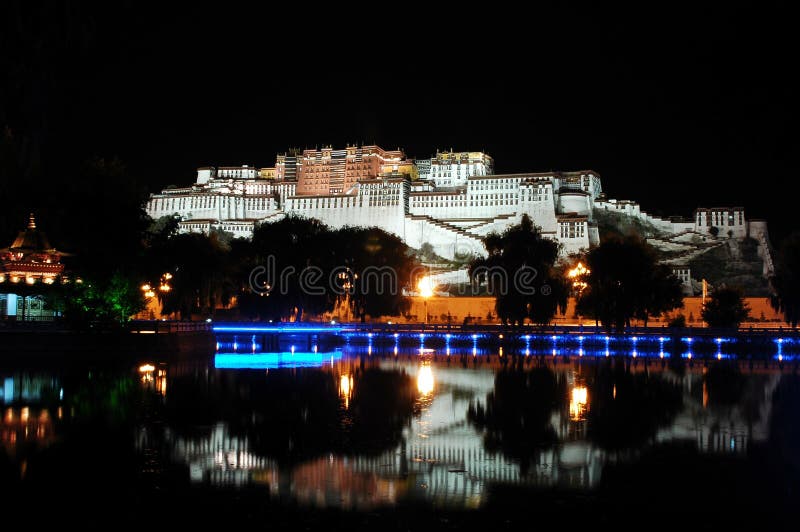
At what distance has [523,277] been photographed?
43688 millimetres

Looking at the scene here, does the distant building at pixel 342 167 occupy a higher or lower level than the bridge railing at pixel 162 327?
higher

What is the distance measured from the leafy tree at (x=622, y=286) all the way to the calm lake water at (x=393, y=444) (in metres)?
18.2

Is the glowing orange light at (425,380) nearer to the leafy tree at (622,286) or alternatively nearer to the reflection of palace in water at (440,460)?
the reflection of palace in water at (440,460)

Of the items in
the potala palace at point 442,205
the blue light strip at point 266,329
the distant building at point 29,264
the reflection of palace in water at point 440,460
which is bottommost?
the reflection of palace in water at point 440,460

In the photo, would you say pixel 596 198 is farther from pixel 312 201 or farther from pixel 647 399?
pixel 647 399

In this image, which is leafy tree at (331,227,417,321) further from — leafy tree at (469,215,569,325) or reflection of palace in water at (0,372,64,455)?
reflection of palace in water at (0,372,64,455)

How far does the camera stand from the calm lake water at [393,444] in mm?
9594

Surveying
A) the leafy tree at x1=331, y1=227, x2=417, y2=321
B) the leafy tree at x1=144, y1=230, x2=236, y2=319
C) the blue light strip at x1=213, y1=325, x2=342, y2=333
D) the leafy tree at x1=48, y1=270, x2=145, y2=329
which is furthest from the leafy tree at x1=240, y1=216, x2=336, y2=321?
the leafy tree at x1=48, y1=270, x2=145, y2=329

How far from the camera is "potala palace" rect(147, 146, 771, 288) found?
285 feet

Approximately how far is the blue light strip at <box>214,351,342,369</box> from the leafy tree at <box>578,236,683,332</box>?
14343mm

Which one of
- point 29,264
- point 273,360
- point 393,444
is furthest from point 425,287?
point 393,444

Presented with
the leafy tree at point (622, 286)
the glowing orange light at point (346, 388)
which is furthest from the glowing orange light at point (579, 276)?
the glowing orange light at point (346, 388)

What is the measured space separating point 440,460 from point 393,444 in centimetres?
134

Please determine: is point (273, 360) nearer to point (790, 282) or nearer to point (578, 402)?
point (578, 402)
